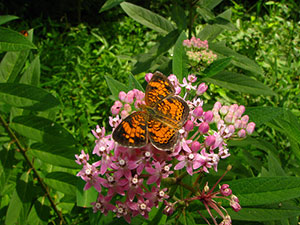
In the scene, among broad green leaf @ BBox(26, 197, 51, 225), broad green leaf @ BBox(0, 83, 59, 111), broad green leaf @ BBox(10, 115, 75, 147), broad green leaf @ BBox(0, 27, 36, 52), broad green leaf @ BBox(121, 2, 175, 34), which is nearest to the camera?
broad green leaf @ BBox(0, 27, 36, 52)

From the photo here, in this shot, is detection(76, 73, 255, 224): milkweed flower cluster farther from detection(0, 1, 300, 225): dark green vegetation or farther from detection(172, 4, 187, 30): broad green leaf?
detection(172, 4, 187, 30): broad green leaf

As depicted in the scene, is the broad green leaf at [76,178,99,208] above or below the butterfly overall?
below

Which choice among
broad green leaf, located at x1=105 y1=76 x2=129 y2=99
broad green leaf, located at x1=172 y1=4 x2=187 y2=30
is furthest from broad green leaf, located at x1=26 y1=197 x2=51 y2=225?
broad green leaf, located at x1=172 y1=4 x2=187 y2=30

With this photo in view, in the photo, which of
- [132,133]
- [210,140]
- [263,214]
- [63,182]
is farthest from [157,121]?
[63,182]

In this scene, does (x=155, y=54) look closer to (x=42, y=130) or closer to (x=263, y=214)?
(x=42, y=130)

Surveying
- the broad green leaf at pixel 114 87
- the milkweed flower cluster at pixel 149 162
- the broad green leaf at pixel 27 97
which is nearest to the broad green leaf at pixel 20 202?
the broad green leaf at pixel 27 97

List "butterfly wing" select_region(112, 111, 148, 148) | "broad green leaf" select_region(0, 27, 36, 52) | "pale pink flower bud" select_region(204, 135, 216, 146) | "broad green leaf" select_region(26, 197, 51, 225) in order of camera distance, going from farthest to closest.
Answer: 1. "broad green leaf" select_region(26, 197, 51, 225)
2. "broad green leaf" select_region(0, 27, 36, 52)
3. "pale pink flower bud" select_region(204, 135, 216, 146)
4. "butterfly wing" select_region(112, 111, 148, 148)

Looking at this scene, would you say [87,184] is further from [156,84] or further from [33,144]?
[33,144]

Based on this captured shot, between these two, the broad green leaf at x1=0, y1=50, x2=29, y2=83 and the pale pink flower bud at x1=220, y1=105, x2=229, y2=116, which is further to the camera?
the broad green leaf at x1=0, y1=50, x2=29, y2=83

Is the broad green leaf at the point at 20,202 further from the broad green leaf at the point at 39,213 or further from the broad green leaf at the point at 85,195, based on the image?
the broad green leaf at the point at 85,195
